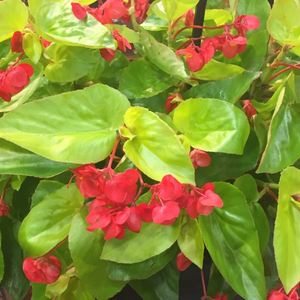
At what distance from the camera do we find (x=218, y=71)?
1.41ft

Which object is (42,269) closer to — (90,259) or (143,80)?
(90,259)

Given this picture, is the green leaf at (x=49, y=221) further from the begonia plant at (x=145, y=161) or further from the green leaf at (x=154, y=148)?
the green leaf at (x=154, y=148)

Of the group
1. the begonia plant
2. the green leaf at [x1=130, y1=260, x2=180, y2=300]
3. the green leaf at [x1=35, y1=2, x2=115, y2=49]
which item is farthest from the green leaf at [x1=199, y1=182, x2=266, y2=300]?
the green leaf at [x1=35, y1=2, x2=115, y2=49]

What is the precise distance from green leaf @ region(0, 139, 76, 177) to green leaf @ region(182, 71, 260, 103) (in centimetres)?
19

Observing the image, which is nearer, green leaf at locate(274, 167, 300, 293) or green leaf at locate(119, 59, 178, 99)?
green leaf at locate(274, 167, 300, 293)

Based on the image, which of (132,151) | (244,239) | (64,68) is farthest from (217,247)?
(64,68)

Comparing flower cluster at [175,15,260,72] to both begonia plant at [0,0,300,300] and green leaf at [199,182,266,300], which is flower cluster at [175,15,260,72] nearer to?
begonia plant at [0,0,300,300]

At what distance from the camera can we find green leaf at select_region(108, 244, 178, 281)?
0.37 meters

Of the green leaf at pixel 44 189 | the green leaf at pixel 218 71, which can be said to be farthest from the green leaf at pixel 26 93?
the green leaf at pixel 218 71

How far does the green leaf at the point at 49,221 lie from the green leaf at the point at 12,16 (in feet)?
0.64

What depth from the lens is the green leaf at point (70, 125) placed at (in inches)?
12.4

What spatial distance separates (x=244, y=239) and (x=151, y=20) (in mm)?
364

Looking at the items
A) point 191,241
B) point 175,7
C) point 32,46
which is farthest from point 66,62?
point 191,241

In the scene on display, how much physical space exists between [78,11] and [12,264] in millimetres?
368
